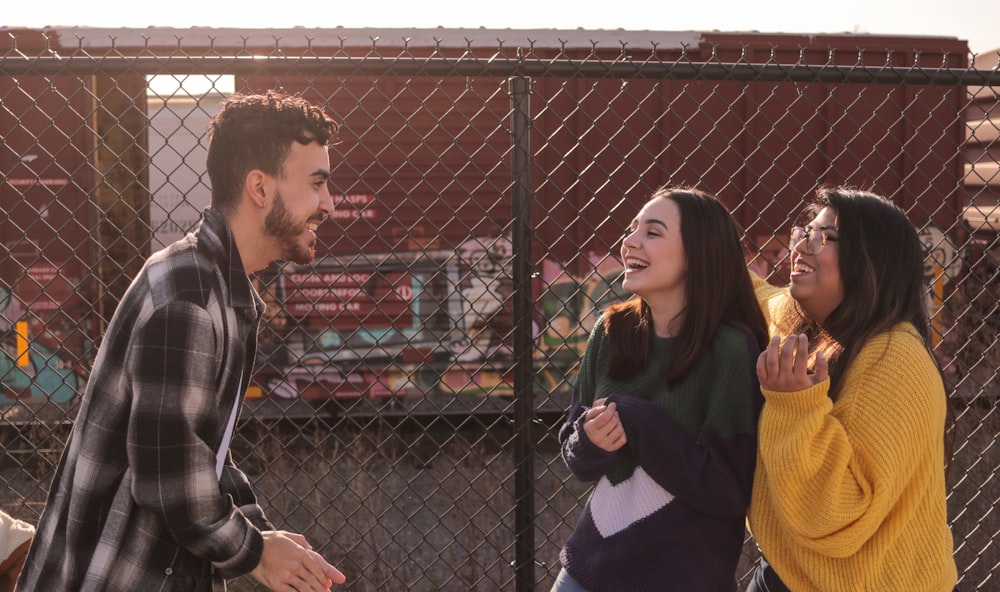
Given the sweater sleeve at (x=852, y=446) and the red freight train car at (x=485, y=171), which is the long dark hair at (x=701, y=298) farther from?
the red freight train car at (x=485, y=171)

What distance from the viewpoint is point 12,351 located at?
7336mm

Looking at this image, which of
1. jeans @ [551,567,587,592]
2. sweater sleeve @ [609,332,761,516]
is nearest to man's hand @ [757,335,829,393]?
sweater sleeve @ [609,332,761,516]

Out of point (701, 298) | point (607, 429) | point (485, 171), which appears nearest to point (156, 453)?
point (607, 429)

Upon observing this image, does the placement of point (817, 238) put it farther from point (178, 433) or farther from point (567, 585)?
point (178, 433)

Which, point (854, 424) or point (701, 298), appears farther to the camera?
point (701, 298)

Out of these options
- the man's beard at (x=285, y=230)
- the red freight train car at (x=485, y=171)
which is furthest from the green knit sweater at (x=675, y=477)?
the red freight train car at (x=485, y=171)

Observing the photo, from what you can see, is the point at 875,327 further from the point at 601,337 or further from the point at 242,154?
the point at 242,154

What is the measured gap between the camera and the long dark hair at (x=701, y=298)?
7.38ft

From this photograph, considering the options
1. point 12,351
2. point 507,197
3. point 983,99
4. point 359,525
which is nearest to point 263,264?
point 359,525

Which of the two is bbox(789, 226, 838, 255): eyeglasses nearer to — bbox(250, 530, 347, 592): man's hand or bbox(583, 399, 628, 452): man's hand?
bbox(583, 399, 628, 452): man's hand

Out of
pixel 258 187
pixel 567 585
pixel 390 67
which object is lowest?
pixel 567 585

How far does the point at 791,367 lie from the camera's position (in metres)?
1.99

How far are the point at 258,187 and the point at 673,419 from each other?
3.71ft

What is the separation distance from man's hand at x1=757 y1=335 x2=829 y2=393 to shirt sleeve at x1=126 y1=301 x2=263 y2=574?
119 cm
